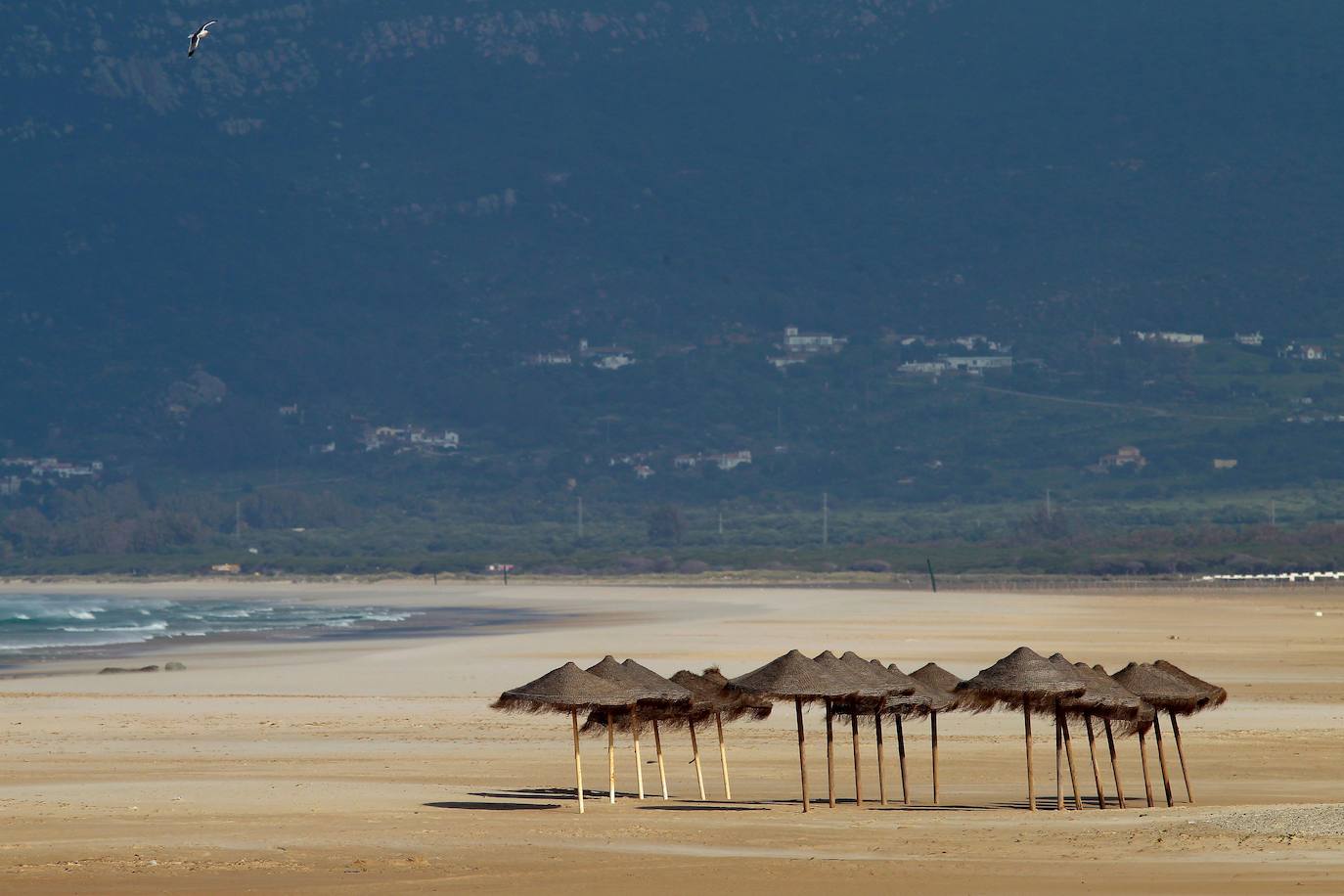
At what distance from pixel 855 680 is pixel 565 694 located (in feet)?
8.36

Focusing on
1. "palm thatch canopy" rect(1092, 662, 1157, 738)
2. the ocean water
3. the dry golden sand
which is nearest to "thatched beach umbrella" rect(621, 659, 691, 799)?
the dry golden sand

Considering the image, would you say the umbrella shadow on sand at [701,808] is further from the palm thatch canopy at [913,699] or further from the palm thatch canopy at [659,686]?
the palm thatch canopy at [913,699]

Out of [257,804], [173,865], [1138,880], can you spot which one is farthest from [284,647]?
[1138,880]

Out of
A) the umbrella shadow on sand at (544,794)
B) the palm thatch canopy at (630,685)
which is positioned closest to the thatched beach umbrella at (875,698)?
the palm thatch canopy at (630,685)

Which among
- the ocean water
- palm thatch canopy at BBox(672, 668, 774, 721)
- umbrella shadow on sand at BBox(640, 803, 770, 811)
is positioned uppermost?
the ocean water

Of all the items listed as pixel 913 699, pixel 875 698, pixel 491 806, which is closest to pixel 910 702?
pixel 913 699

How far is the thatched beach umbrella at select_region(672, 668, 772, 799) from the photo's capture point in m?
19.5

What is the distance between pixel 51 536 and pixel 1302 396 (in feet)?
345

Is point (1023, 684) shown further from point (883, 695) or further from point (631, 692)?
point (631, 692)

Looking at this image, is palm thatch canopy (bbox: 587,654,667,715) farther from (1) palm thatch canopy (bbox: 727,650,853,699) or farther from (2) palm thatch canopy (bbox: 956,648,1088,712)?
(2) palm thatch canopy (bbox: 956,648,1088,712)

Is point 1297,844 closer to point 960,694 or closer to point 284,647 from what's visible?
point 960,694

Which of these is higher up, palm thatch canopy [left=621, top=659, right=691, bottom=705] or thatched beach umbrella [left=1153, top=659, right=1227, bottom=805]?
palm thatch canopy [left=621, top=659, right=691, bottom=705]

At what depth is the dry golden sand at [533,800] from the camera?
15.1 metres

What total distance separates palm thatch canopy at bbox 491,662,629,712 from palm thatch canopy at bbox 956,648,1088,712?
→ 123 inches
